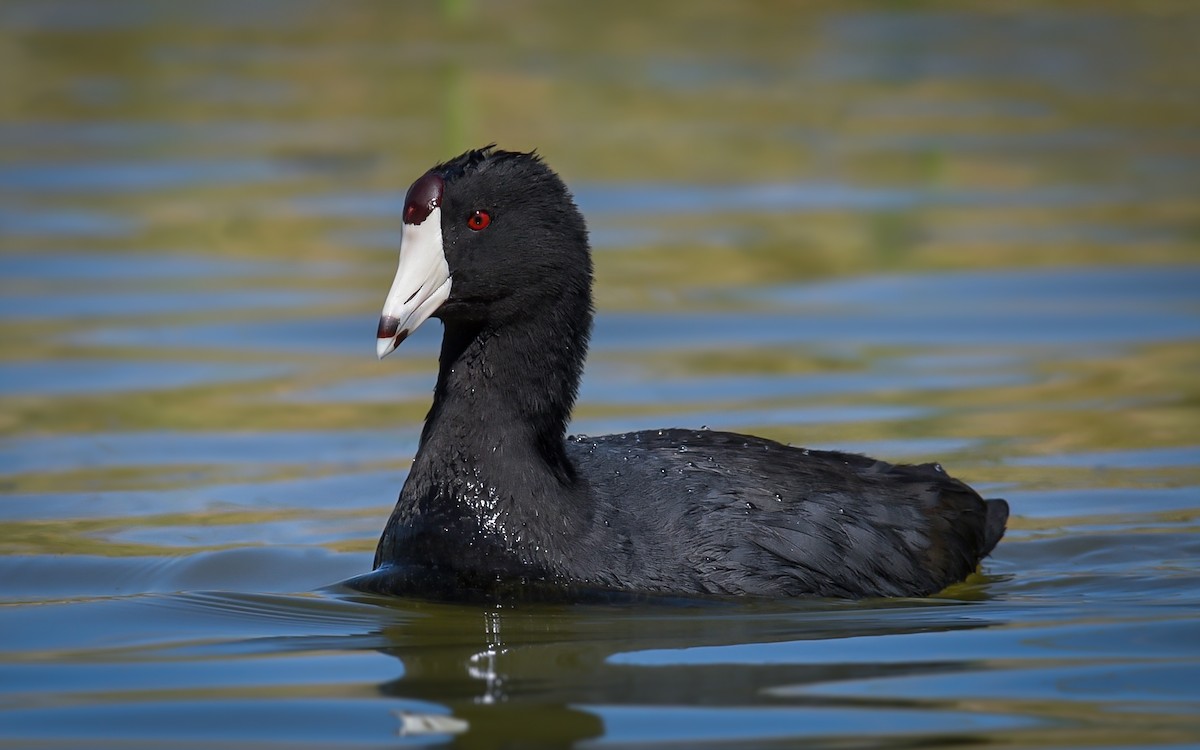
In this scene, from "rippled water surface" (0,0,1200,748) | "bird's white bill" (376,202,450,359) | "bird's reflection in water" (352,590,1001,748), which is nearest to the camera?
"bird's reflection in water" (352,590,1001,748)

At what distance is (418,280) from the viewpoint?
548 centimetres

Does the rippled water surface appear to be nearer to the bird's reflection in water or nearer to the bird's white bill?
the bird's reflection in water

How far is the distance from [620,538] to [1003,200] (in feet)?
26.2

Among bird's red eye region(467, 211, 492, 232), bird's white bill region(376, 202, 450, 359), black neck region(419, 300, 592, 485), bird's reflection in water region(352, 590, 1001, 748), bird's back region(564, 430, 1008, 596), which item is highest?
bird's red eye region(467, 211, 492, 232)

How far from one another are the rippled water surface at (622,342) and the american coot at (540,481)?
129 mm

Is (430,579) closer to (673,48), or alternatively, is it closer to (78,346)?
(78,346)

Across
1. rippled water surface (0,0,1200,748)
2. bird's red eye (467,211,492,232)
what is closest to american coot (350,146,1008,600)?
bird's red eye (467,211,492,232)

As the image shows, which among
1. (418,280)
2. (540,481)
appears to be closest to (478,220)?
(418,280)

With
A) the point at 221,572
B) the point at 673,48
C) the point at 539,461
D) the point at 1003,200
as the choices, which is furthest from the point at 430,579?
the point at 673,48

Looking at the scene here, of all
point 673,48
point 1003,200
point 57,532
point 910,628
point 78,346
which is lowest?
point 910,628

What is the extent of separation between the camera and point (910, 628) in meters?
5.35

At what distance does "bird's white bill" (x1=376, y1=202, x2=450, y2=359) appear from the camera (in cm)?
538

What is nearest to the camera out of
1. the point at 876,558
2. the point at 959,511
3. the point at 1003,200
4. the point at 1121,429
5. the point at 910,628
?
the point at 910,628

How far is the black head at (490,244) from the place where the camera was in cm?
555
